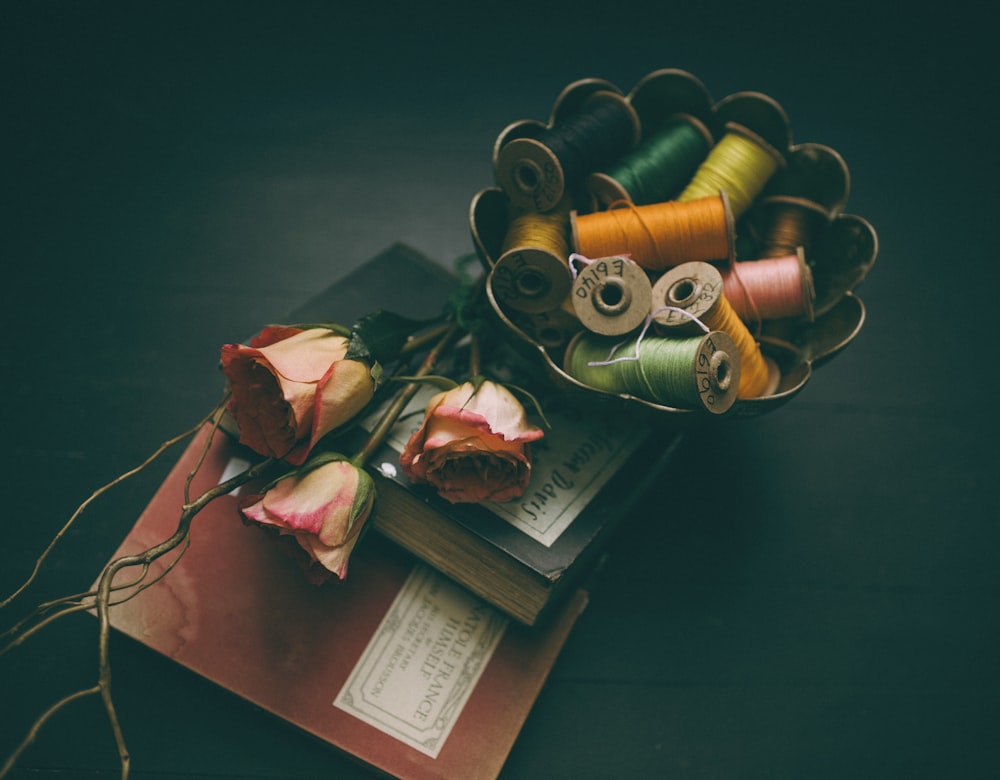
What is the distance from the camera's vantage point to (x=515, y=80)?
1253 mm

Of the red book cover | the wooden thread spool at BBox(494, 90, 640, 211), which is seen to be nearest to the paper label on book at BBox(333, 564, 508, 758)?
the red book cover

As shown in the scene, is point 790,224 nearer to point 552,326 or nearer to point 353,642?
point 552,326

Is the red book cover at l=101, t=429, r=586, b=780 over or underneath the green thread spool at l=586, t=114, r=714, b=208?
underneath

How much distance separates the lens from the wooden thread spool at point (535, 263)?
2.54 feet

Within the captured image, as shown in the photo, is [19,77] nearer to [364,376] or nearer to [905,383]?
[364,376]

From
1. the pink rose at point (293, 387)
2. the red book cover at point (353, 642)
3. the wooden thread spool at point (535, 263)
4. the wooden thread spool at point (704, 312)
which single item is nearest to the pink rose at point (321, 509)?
the pink rose at point (293, 387)

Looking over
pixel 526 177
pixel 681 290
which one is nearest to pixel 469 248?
pixel 526 177

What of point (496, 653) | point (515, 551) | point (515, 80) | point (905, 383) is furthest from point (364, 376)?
point (905, 383)

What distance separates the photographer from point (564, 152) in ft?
2.67

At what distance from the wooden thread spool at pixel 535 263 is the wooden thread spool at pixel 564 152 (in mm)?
22

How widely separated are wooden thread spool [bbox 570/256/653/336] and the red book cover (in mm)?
371

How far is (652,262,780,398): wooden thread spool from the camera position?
749 mm

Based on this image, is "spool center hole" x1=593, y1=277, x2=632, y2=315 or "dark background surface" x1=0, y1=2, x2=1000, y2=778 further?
"dark background surface" x1=0, y1=2, x2=1000, y2=778

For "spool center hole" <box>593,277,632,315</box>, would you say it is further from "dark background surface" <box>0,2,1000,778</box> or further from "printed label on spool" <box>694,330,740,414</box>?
"dark background surface" <box>0,2,1000,778</box>
